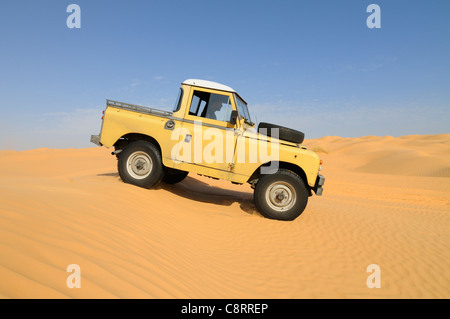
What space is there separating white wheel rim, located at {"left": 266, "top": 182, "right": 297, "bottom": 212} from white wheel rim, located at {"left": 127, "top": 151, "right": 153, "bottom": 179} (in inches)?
A: 116

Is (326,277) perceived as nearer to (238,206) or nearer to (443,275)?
(443,275)

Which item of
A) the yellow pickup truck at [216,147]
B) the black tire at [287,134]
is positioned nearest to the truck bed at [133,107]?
the yellow pickup truck at [216,147]

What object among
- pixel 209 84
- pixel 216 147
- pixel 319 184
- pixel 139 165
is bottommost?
pixel 319 184

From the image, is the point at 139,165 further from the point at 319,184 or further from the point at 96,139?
the point at 319,184

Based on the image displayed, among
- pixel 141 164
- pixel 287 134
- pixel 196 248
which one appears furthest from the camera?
pixel 141 164

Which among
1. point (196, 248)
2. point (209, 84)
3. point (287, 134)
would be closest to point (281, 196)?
point (287, 134)

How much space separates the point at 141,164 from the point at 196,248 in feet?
9.79

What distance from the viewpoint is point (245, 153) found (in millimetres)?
5621

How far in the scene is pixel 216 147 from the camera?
5.67m

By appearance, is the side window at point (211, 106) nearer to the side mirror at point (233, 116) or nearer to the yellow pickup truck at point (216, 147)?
the yellow pickup truck at point (216, 147)

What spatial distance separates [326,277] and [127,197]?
12.3 ft

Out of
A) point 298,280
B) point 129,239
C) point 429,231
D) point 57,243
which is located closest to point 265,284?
point 298,280

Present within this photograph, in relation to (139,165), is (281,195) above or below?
below

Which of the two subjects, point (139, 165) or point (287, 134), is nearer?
point (287, 134)
